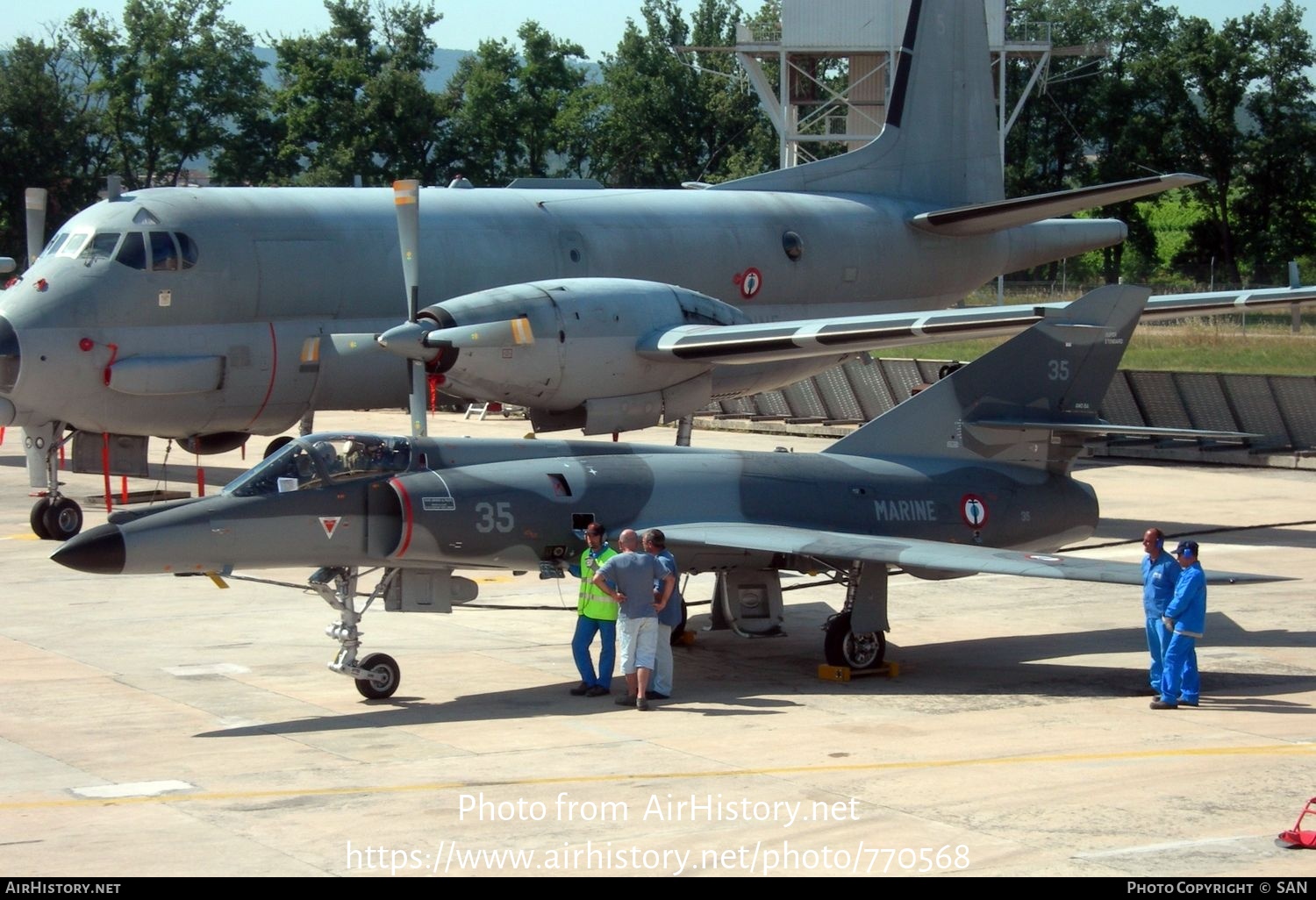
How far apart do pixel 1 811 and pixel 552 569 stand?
6102mm

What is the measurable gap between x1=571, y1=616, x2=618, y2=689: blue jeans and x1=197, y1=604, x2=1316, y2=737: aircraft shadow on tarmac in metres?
0.20

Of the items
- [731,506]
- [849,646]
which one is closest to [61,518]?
[731,506]

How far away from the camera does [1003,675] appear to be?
50.6 feet

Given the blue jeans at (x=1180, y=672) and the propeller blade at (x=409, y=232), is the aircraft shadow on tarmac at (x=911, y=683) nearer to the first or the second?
the blue jeans at (x=1180, y=672)


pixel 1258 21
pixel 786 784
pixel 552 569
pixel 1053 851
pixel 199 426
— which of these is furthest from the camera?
pixel 1258 21

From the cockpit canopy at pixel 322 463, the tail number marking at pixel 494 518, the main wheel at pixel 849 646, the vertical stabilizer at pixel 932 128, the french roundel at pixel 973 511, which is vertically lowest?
the main wheel at pixel 849 646

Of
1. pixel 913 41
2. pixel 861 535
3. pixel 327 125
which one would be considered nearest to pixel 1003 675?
pixel 861 535

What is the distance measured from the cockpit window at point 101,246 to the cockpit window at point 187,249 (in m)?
0.86

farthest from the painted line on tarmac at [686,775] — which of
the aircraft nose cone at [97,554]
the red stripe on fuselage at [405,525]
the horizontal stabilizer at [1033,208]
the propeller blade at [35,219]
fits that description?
the propeller blade at [35,219]

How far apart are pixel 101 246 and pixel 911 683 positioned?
13.7m

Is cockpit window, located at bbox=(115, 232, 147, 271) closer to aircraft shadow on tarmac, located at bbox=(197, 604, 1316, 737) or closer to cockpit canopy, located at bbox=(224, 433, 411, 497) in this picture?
cockpit canopy, located at bbox=(224, 433, 411, 497)

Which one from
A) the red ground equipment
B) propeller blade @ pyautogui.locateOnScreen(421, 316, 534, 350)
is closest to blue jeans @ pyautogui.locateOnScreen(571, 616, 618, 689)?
the red ground equipment

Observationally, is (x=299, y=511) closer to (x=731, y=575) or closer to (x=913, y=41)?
(x=731, y=575)

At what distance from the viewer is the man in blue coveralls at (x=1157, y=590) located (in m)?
14.0
